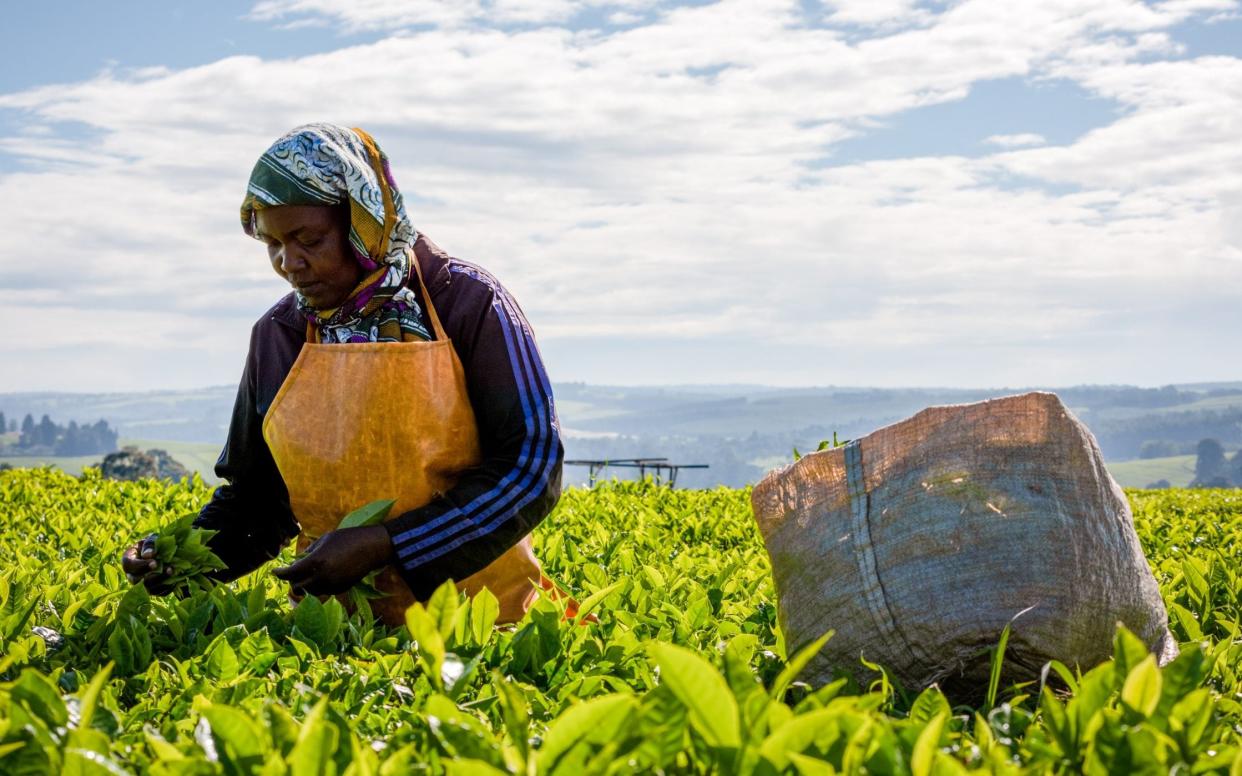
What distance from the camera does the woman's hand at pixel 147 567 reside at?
3.46 metres

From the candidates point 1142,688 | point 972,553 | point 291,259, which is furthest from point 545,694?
point 291,259

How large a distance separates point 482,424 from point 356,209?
2.42 feet

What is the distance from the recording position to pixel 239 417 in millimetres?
3865

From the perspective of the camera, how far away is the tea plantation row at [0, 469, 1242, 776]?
68.2 inches

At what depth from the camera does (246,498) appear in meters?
3.89

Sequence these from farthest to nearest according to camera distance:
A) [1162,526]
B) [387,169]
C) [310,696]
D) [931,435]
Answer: [1162,526], [387,169], [931,435], [310,696]

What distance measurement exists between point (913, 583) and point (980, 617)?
6.7 inches

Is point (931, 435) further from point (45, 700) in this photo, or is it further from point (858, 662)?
point (45, 700)

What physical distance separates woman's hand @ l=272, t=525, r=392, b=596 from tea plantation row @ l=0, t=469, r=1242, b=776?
10 cm

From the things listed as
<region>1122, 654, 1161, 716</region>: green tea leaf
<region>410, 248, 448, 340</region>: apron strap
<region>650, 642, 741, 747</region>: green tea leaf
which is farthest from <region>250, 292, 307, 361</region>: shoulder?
<region>1122, 654, 1161, 716</region>: green tea leaf

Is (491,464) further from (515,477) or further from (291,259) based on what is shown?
(291,259)

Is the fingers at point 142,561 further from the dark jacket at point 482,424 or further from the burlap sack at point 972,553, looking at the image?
the burlap sack at point 972,553

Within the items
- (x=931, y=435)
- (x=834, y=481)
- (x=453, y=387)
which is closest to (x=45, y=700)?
(x=453, y=387)

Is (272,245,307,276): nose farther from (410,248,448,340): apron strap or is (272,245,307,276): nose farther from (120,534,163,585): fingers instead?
(120,534,163,585): fingers
